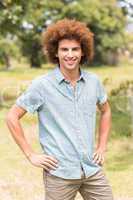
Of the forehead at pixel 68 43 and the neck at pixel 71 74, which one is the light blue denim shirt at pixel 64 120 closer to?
the neck at pixel 71 74

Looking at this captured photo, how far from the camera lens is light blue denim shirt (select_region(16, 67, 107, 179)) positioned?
4.46 meters

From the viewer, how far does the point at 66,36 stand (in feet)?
15.1

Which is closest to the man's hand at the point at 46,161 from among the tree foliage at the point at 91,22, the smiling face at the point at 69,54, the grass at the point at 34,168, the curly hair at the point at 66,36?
the smiling face at the point at 69,54

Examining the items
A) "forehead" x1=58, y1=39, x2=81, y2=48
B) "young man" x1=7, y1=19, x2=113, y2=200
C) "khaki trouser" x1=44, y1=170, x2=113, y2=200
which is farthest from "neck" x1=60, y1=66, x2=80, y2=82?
"khaki trouser" x1=44, y1=170, x2=113, y2=200

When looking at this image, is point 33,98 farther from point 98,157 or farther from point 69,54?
point 98,157

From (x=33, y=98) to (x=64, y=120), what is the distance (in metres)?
0.28

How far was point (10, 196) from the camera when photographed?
27.6ft

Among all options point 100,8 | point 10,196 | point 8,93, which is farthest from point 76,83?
point 100,8

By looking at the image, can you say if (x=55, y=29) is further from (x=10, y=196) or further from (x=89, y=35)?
(x=10, y=196)

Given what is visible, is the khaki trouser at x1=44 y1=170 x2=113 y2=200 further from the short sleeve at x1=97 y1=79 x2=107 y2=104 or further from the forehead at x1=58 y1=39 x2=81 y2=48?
the forehead at x1=58 y1=39 x2=81 y2=48

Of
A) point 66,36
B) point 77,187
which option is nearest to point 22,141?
point 77,187

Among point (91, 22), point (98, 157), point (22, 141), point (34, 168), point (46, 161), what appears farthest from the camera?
point (91, 22)

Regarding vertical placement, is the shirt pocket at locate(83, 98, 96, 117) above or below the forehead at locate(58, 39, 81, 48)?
below

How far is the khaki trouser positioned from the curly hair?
0.91 meters
